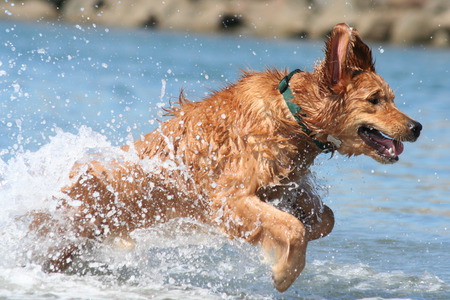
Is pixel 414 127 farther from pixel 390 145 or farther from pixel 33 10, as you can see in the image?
pixel 33 10

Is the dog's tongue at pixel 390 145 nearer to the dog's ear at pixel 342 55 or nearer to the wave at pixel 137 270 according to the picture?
the dog's ear at pixel 342 55

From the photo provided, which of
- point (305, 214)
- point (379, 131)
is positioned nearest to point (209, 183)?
point (305, 214)

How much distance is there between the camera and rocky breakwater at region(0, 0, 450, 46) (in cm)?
3562

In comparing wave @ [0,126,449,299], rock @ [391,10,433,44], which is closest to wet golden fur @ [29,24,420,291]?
wave @ [0,126,449,299]

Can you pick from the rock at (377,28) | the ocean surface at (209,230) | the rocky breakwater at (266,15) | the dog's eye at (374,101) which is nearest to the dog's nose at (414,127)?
the dog's eye at (374,101)

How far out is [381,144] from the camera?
530cm

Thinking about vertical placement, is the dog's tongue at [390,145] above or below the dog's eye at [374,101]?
below

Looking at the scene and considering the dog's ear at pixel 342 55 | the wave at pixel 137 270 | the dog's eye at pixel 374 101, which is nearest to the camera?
the dog's ear at pixel 342 55

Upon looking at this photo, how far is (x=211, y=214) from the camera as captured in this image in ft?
18.1

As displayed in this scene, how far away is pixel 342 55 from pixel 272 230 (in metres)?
1.28

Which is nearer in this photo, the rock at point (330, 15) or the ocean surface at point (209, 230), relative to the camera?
the ocean surface at point (209, 230)

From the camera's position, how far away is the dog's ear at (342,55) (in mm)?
5098

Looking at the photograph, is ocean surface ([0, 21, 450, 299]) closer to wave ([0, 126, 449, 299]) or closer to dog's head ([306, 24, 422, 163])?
wave ([0, 126, 449, 299])

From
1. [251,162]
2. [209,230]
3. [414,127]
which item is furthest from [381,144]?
[209,230]
